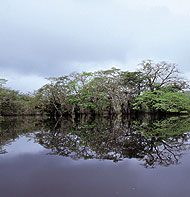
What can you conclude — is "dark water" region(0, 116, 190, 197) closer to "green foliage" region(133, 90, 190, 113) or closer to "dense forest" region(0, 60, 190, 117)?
"green foliage" region(133, 90, 190, 113)

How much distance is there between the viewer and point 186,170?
279 cm

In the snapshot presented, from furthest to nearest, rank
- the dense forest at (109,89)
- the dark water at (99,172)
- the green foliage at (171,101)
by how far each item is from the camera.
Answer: the dense forest at (109,89) → the green foliage at (171,101) → the dark water at (99,172)

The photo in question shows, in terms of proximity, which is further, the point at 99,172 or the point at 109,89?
the point at 109,89

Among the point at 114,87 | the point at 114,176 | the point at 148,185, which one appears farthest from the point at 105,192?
the point at 114,87

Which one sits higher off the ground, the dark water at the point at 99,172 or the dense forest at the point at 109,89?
the dense forest at the point at 109,89

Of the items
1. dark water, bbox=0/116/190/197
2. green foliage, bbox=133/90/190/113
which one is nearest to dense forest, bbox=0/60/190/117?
green foliage, bbox=133/90/190/113

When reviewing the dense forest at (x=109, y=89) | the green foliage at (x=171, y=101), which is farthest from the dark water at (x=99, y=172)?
the dense forest at (x=109, y=89)

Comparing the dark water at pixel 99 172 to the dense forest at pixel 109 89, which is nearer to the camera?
the dark water at pixel 99 172

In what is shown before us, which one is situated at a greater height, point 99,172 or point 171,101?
point 171,101

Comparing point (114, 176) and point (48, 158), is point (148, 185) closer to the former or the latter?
point (114, 176)

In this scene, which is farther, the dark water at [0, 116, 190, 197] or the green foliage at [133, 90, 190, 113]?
the green foliage at [133, 90, 190, 113]

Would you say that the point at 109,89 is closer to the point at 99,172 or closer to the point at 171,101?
the point at 171,101

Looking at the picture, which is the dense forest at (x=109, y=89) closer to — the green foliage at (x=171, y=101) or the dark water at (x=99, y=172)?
the green foliage at (x=171, y=101)

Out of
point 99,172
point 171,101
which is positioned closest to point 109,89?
point 171,101
